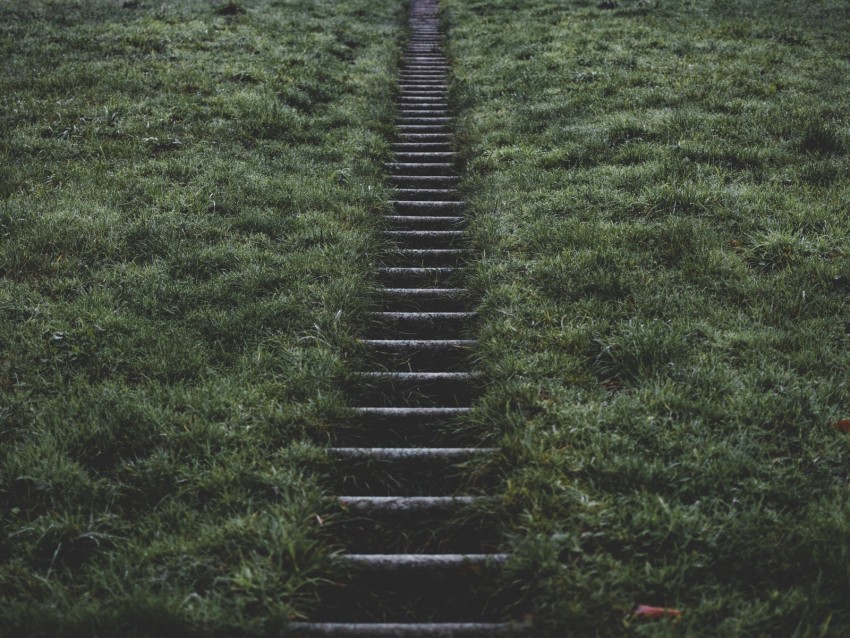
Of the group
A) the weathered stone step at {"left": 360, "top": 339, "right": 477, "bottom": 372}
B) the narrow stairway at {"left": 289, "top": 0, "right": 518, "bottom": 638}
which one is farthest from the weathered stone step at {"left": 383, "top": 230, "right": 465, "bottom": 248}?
the weathered stone step at {"left": 360, "top": 339, "right": 477, "bottom": 372}

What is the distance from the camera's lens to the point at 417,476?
12.9 ft

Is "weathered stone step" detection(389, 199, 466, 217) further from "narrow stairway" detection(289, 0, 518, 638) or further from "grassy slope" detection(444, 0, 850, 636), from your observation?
"narrow stairway" detection(289, 0, 518, 638)

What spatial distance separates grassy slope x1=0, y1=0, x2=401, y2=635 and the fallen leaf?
1.58 m

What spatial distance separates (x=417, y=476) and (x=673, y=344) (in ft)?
6.96

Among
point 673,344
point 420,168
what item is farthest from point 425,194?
point 673,344

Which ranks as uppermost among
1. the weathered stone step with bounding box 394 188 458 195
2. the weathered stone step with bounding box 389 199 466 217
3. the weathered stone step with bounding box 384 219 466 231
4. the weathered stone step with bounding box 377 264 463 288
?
the weathered stone step with bounding box 394 188 458 195

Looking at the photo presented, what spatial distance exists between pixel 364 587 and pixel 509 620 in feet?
2.49

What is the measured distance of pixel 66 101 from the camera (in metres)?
9.42

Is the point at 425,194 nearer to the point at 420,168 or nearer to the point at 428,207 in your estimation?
the point at 428,207

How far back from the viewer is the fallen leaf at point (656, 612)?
2.88m

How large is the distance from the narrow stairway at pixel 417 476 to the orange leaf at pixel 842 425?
2.15m

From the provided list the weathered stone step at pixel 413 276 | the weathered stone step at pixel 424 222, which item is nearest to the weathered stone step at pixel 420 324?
the weathered stone step at pixel 413 276

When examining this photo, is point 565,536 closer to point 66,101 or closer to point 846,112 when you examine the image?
A: point 846,112

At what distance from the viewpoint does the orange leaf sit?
3854 millimetres
